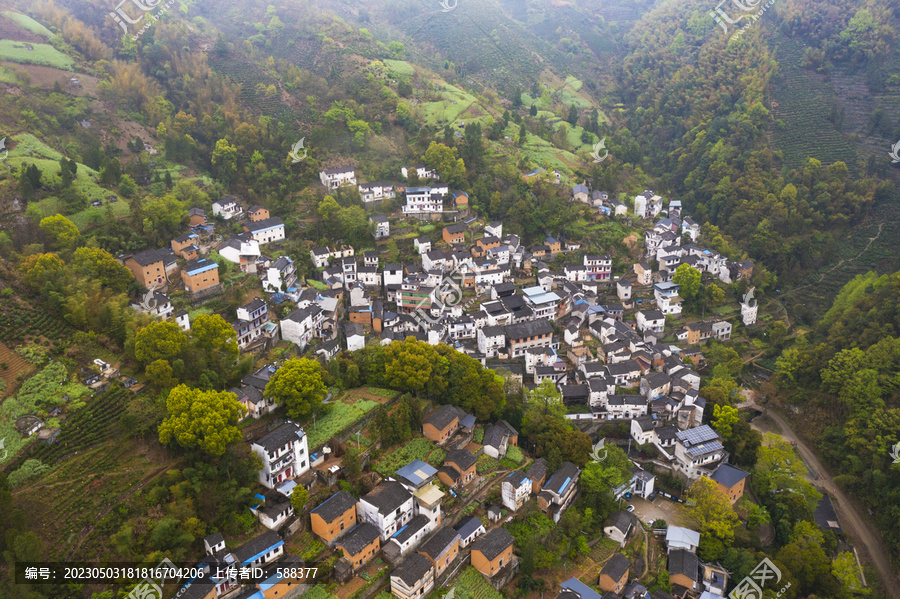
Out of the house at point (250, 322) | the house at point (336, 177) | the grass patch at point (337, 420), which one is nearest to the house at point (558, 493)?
the grass patch at point (337, 420)

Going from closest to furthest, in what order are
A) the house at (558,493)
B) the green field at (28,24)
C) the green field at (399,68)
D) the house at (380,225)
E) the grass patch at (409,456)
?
the grass patch at (409,456)
the house at (558,493)
the house at (380,225)
the green field at (28,24)
the green field at (399,68)

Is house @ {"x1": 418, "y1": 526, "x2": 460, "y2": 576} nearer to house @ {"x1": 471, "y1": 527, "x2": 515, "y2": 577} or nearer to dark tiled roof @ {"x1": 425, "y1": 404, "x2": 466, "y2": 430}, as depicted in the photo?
house @ {"x1": 471, "y1": 527, "x2": 515, "y2": 577}

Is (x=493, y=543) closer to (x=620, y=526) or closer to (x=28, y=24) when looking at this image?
(x=620, y=526)

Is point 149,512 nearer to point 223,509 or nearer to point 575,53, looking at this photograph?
point 223,509

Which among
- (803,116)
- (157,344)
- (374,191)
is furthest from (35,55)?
(803,116)

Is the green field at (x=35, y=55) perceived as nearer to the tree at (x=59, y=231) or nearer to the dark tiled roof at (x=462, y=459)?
the tree at (x=59, y=231)

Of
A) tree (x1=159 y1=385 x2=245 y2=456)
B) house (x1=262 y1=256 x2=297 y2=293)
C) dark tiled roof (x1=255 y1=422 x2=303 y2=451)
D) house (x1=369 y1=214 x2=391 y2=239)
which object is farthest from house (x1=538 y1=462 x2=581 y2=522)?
house (x1=369 y1=214 x2=391 y2=239)

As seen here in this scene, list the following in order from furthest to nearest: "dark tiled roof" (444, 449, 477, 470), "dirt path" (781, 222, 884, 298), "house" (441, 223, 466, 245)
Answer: "dirt path" (781, 222, 884, 298), "house" (441, 223, 466, 245), "dark tiled roof" (444, 449, 477, 470)
